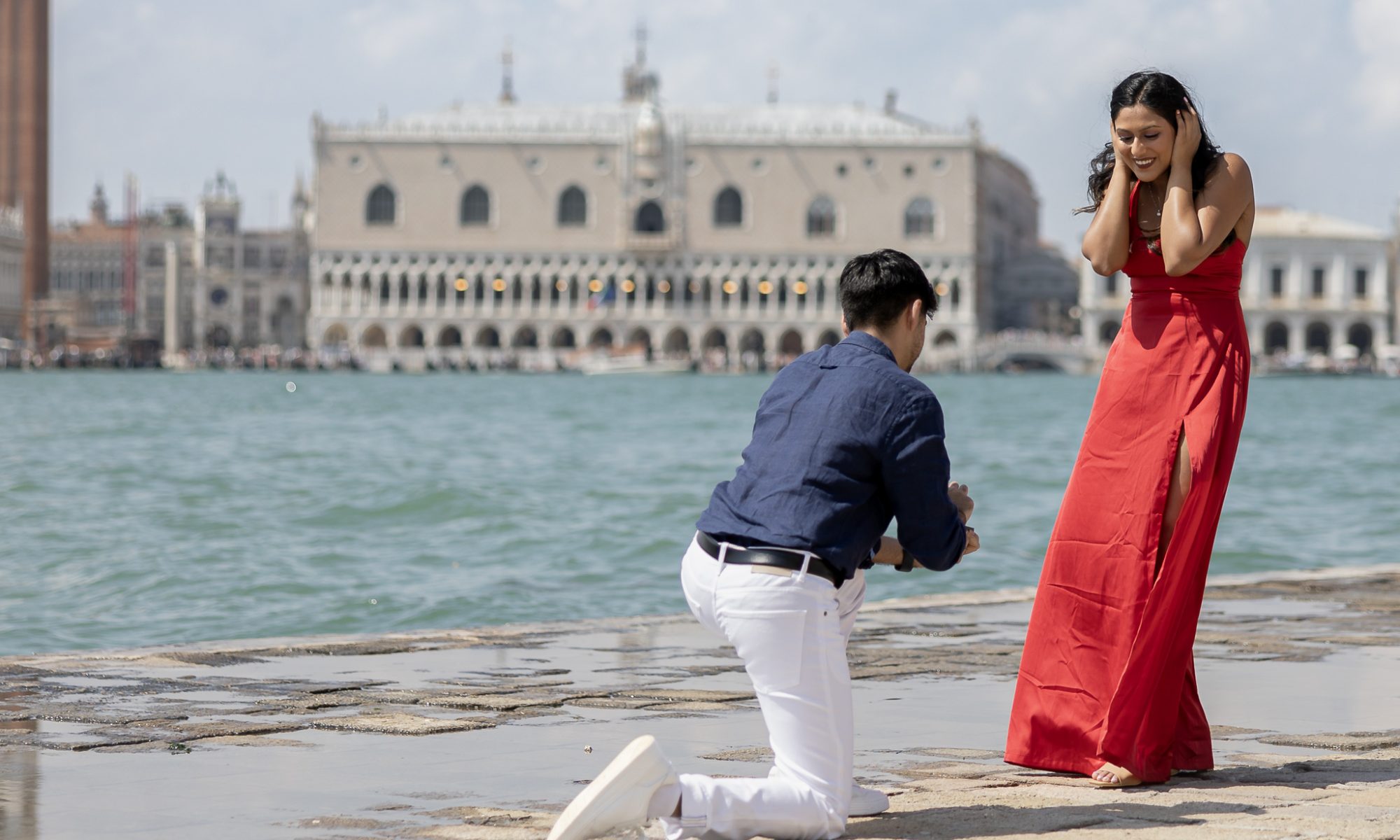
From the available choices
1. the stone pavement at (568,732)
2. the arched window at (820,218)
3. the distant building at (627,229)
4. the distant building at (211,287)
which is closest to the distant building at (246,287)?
the distant building at (211,287)

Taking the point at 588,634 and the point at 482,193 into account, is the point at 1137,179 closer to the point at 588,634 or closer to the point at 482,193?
the point at 588,634

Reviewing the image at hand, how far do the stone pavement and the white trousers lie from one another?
0.22 m

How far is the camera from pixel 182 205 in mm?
125188

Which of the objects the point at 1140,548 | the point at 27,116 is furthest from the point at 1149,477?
the point at 27,116

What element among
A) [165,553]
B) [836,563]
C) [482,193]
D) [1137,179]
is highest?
[482,193]

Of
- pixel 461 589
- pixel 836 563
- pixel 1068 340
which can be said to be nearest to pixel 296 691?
pixel 836 563

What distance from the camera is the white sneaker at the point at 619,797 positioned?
357 cm

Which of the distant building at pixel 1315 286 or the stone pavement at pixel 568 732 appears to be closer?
the stone pavement at pixel 568 732

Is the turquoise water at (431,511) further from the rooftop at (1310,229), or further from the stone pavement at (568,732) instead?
the rooftop at (1310,229)

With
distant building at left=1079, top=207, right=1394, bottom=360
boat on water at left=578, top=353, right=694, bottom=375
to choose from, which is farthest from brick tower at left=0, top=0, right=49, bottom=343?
distant building at left=1079, top=207, right=1394, bottom=360

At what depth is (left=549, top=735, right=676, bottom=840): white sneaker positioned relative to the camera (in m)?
3.57

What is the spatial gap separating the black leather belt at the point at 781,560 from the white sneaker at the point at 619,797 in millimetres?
384

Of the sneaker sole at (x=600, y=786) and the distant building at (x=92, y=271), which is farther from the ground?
the distant building at (x=92, y=271)

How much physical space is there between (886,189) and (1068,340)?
11.8m
